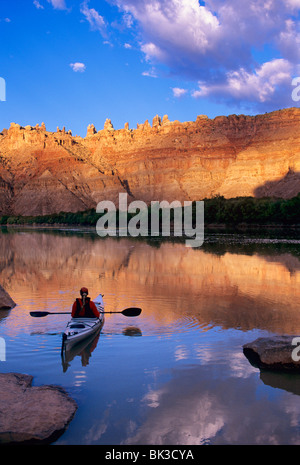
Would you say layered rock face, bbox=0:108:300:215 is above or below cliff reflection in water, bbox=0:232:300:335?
above

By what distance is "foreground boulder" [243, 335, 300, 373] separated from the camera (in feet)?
28.7

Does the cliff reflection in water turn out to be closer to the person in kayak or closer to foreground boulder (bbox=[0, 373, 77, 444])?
the person in kayak

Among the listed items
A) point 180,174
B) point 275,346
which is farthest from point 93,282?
point 180,174

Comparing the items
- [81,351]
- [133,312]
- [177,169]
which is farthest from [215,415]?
[177,169]

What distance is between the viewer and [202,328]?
39.5ft

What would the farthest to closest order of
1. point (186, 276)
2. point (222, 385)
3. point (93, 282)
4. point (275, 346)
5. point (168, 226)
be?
point (168, 226)
point (186, 276)
point (93, 282)
point (275, 346)
point (222, 385)

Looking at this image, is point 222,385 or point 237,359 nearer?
point 222,385

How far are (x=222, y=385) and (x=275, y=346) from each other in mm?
1550

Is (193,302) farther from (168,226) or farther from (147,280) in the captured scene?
(168,226)

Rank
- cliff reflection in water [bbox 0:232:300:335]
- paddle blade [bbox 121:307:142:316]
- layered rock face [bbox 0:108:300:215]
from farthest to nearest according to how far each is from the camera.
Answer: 1. layered rock face [bbox 0:108:300:215]
2. cliff reflection in water [bbox 0:232:300:335]
3. paddle blade [bbox 121:307:142:316]

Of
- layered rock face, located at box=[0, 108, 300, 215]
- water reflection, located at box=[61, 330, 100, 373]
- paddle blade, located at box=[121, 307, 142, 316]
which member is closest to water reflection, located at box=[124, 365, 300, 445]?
water reflection, located at box=[61, 330, 100, 373]

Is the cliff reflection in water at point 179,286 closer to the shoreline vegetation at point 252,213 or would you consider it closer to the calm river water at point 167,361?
the calm river water at point 167,361

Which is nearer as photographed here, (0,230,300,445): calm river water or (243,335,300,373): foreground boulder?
(0,230,300,445): calm river water

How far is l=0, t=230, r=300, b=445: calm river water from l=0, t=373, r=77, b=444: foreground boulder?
0.70 feet
